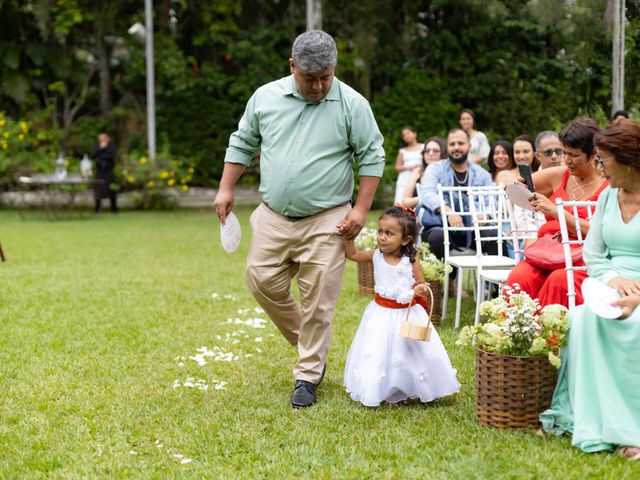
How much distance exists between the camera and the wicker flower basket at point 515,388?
12.8 ft

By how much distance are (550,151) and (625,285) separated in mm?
2654

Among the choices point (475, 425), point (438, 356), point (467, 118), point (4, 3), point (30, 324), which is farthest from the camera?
point (4, 3)

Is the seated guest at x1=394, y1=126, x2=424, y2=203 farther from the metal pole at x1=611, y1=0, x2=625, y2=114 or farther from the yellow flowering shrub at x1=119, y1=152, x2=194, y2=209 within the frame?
the yellow flowering shrub at x1=119, y1=152, x2=194, y2=209

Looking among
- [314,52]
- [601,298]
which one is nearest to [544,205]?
[601,298]

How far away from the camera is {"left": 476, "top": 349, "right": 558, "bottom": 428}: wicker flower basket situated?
3.90 m

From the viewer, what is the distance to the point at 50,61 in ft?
70.1

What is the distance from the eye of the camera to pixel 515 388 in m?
3.91

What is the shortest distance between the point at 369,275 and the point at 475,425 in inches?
153

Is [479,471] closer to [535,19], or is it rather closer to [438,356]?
[438,356]

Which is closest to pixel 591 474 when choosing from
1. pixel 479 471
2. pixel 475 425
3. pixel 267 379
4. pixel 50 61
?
pixel 479 471

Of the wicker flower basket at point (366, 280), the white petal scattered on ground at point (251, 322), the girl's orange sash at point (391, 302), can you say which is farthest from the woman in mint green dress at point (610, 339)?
the wicker flower basket at point (366, 280)

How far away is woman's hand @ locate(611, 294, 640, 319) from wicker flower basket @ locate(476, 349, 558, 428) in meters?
0.47

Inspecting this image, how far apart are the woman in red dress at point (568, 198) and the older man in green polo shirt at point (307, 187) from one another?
3.54 feet

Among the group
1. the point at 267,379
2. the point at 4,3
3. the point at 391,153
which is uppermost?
the point at 4,3
